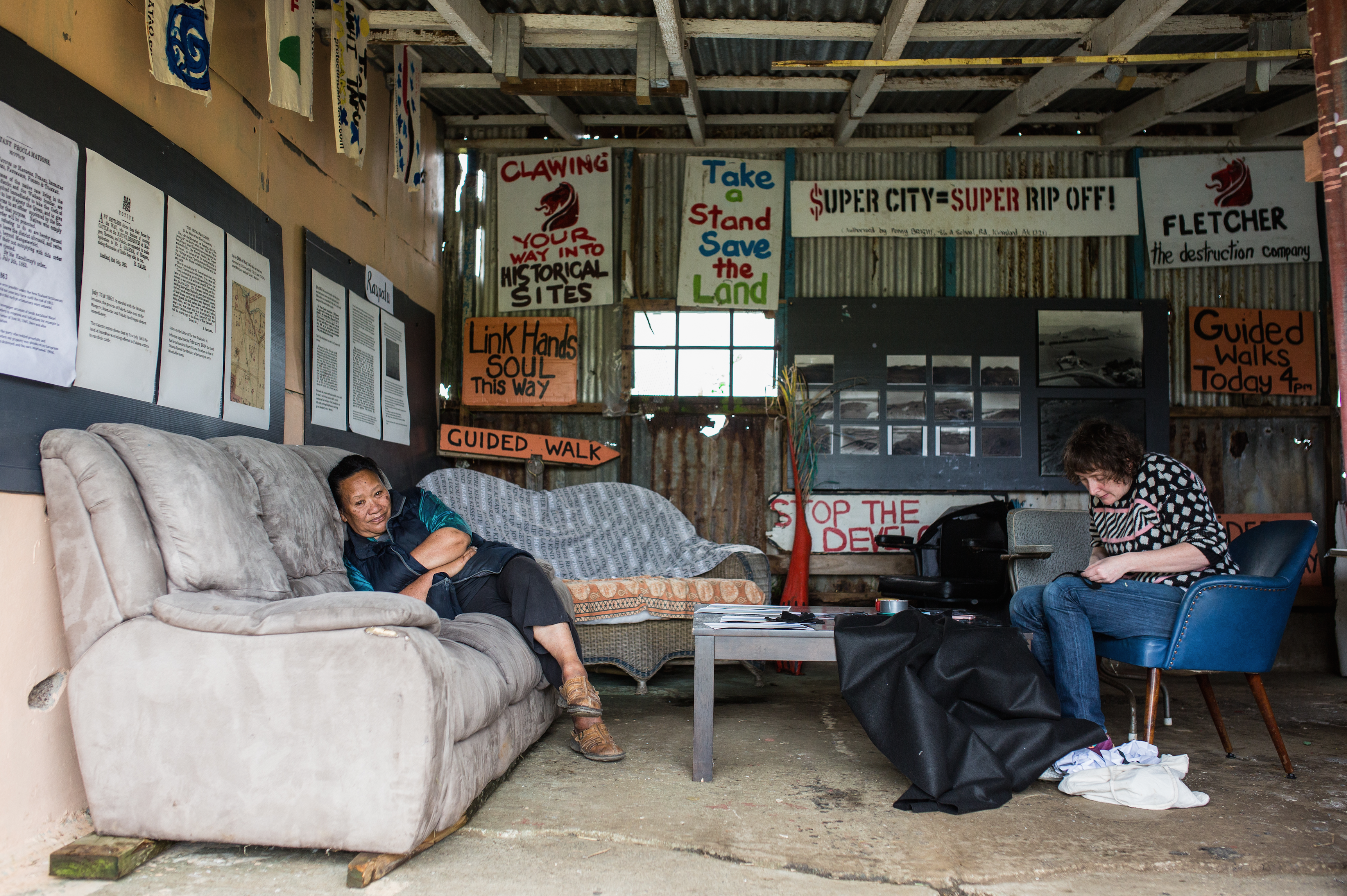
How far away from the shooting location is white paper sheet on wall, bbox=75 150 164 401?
8.73ft

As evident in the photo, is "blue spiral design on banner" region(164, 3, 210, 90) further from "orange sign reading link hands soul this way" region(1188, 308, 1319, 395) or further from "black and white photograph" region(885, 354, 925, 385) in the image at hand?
"orange sign reading link hands soul this way" region(1188, 308, 1319, 395)

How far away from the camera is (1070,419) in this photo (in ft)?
20.7

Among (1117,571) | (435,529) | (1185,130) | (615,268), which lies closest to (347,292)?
(435,529)

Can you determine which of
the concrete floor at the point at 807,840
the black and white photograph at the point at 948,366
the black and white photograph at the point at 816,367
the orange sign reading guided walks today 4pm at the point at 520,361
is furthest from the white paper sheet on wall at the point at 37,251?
the black and white photograph at the point at 948,366

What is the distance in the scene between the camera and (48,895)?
2.04 m

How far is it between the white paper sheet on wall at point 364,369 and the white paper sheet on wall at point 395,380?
9cm

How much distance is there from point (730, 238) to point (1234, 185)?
3594 mm

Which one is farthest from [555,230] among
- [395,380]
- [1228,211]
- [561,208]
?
[1228,211]

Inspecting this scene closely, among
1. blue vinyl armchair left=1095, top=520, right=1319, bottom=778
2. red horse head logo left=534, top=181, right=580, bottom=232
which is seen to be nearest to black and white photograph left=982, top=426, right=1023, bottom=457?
blue vinyl armchair left=1095, top=520, right=1319, bottom=778

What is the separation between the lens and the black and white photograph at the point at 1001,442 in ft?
20.7

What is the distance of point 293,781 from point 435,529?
1.42 metres

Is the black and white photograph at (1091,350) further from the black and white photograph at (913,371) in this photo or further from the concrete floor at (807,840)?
the concrete floor at (807,840)

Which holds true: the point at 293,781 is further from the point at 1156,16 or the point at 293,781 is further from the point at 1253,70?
the point at 1253,70

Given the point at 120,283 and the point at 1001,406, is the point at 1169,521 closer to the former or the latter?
the point at 1001,406
